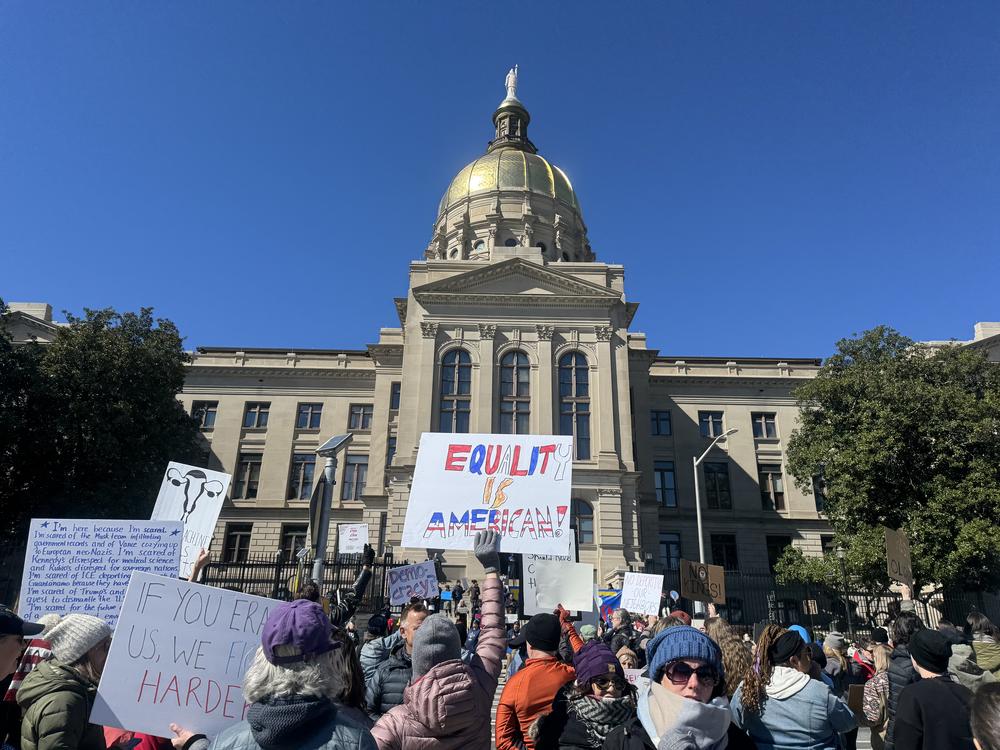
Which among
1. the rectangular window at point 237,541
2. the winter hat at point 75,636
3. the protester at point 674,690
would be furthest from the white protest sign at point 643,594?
the rectangular window at point 237,541

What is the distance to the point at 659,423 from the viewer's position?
4491 cm

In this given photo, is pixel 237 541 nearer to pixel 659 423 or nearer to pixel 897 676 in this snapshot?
pixel 659 423

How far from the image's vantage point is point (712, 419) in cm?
4500

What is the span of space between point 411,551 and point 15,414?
17804 millimetres

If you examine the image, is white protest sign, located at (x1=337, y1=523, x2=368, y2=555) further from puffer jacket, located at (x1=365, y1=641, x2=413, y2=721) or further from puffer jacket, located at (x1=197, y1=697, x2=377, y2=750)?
puffer jacket, located at (x1=197, y1=697, x2=377, y2=750)

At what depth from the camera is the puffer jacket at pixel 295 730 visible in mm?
2379

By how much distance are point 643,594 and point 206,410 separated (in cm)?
3869

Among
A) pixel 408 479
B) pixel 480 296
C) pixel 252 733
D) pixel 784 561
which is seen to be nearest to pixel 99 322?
pixel 408 479

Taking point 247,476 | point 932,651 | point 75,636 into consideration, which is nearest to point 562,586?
point 932,651

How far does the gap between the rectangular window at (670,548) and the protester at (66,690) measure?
40784 millimetres

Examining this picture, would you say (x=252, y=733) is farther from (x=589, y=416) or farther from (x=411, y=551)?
(x=589, y=416)

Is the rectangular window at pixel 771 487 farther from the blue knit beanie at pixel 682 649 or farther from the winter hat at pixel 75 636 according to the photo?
the winter hat at pixel 75 636

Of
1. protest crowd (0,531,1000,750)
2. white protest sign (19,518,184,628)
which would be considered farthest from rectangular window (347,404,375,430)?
protest crowd (0,531,1000,750)

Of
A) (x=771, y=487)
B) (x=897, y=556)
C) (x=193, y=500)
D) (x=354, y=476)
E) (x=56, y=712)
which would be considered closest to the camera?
(x=56, y=712)
